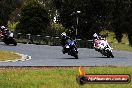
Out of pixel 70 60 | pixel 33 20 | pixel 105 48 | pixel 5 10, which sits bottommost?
pixel 70 60

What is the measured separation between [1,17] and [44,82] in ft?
200

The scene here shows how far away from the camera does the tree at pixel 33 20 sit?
5767 centimetres

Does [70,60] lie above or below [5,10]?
below

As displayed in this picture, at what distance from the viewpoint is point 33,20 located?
5800 centimetres

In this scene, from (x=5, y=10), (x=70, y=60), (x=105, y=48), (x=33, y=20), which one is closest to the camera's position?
(x=70, y=60)

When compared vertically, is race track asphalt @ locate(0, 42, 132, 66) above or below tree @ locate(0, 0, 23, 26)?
below

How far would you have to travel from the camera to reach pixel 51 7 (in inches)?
3027

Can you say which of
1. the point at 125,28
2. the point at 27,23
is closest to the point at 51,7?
the point at 125,28

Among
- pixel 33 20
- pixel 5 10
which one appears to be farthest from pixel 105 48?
pixel 5 10

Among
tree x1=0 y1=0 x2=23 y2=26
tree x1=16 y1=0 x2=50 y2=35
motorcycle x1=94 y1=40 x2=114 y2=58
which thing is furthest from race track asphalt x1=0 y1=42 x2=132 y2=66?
tree x1=0 y1=0 x2=23 y2=26

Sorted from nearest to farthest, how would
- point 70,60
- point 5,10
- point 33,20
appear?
point 70,60
point 33,20
point 5,10

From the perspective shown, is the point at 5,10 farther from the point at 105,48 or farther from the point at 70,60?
the point at 70,60

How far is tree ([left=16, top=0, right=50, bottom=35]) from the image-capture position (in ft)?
189

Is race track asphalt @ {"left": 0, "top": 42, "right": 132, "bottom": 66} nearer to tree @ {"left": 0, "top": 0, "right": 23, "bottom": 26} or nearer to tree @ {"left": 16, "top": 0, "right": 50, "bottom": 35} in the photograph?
tree @ {"left": 16, "top": 0, "right": 50, "bottom": 35}
